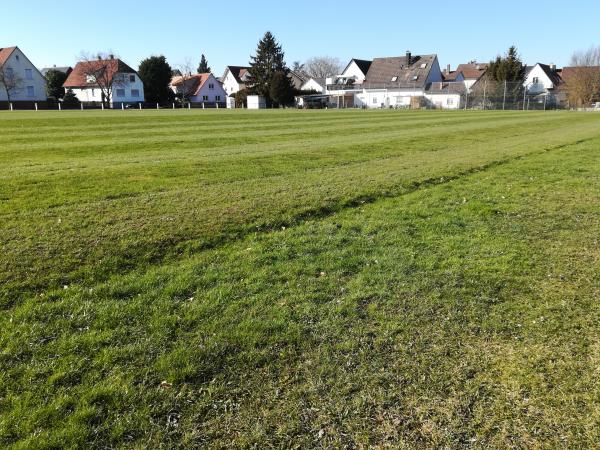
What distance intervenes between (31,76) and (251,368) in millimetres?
88523

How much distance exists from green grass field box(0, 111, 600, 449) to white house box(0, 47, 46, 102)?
248ft

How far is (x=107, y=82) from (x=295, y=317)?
84.0m

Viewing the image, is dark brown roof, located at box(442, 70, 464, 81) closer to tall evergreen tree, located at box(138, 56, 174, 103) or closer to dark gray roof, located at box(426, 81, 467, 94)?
dark gray roof, located at box(426, 81, 467, 94)

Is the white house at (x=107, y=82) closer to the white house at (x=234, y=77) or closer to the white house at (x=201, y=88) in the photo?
the white house at (x=201, y=88)

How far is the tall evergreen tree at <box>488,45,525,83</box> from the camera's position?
71.9 meters

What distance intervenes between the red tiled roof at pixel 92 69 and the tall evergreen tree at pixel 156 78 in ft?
9.95

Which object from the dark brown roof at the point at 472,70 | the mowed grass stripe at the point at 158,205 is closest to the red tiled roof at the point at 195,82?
the dark brown roof at the point at 472,70

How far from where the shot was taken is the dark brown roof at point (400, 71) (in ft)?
282

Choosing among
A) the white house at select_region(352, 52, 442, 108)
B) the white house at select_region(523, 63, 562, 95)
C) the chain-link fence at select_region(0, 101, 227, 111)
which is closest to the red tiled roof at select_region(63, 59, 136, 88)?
the chain-link fence at select_region(0, 101, 227, 111)

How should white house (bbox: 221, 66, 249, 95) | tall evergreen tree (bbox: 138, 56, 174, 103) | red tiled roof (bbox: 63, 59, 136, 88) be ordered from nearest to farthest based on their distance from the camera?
red tiled roof (bbox: 63, 59, 136, 88), tall evergreen tree (bbox: 138, 56, 174, 103), white house (bbox: 221, 66, 249, 95)

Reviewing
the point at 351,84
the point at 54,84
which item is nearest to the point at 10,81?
the point at 54,84

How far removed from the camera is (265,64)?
81.8m

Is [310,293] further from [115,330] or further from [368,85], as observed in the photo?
[368,85]

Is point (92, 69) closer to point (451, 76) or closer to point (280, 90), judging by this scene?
point (280, 90)
